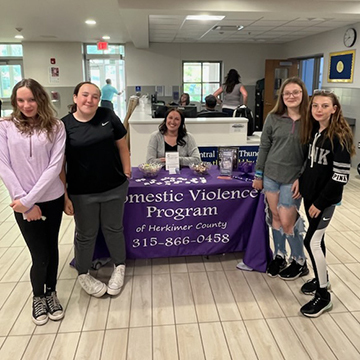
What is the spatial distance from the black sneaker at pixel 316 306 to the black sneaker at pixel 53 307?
1.54 metres

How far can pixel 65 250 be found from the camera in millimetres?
3375

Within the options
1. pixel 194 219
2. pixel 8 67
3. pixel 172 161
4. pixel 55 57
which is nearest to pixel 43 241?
pixel 194 219

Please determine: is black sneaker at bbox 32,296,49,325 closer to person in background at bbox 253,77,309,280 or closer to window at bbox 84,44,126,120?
person in background at bbox 253,77,309,280

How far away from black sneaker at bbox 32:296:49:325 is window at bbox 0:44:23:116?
1077 cm

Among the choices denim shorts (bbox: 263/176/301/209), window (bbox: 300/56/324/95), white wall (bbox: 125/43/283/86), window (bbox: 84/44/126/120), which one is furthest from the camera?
window (bbox: 84/44/126/120)

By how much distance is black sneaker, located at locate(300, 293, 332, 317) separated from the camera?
7.82ft

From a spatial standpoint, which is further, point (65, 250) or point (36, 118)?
point (65, 250)

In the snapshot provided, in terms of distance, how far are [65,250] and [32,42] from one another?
9.13m

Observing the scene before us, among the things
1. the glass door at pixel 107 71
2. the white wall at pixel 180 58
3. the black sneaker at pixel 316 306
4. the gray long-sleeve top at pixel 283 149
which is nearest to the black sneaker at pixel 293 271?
the black sneaker at pixel 316 306

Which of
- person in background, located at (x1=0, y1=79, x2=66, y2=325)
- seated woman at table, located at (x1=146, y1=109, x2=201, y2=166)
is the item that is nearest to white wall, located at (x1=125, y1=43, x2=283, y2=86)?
seated woman at table, located at (x1=146, y1=109, x2=201, y2=166)

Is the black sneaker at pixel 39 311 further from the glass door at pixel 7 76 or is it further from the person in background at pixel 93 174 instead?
the glass door at pixel 7 76

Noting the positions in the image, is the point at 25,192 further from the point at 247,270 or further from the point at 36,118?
the point at 247,270

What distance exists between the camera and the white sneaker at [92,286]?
2.59 m

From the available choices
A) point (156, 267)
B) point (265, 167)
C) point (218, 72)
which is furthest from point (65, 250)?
point (218, 72)
